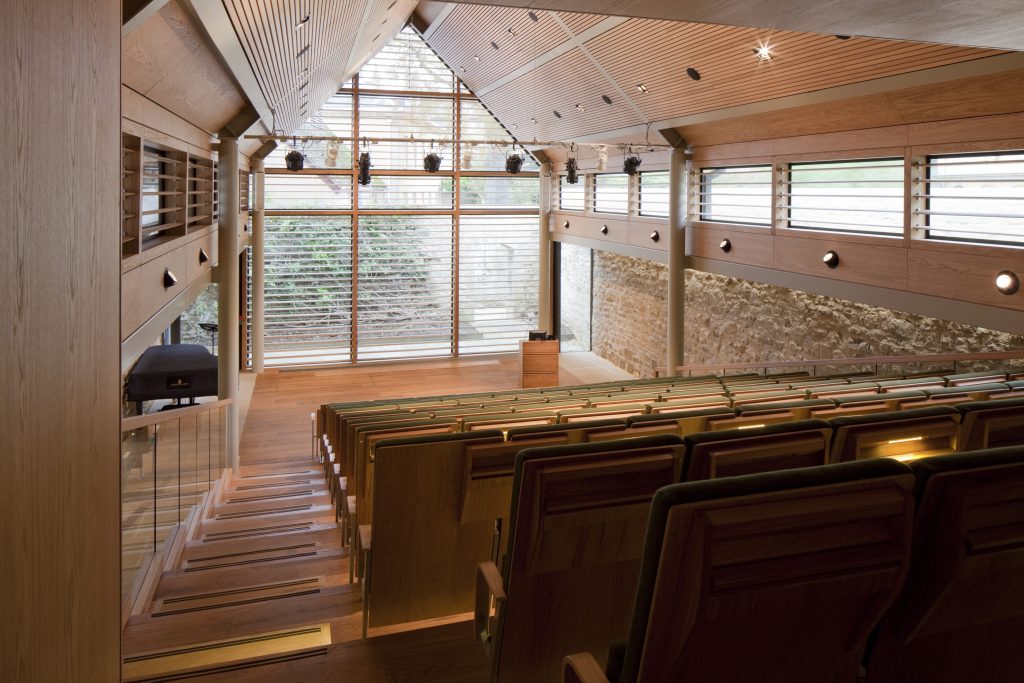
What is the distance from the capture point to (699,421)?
3.69m

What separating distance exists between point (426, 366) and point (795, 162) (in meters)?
8.89

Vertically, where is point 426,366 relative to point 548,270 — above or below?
below

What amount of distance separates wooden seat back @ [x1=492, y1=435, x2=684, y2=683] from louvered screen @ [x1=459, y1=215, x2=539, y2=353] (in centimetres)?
1496

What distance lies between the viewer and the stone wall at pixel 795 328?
792 centimetres

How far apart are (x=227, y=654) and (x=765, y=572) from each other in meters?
2.29

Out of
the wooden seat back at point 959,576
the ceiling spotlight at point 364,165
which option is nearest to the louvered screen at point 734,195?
the ceiling spotlight at point 364,165

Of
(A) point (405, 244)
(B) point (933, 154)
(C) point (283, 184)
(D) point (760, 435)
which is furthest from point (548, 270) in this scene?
(D) point (760, 435)

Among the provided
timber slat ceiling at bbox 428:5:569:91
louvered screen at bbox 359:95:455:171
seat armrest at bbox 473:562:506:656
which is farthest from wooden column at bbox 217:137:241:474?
seat armrest at bbox 473:562:506:656

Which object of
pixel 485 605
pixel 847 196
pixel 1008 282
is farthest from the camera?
pixel 847 196

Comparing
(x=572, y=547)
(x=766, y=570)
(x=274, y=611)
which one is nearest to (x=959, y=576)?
(x=766, y=570)

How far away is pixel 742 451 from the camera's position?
2.17 m

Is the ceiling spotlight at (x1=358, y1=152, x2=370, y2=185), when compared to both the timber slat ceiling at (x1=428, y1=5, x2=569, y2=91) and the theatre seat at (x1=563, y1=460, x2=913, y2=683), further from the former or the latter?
the theatre seat at (x1=563, y1=460, x2=913, y2=683)

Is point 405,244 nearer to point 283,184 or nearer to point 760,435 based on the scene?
point 283,184

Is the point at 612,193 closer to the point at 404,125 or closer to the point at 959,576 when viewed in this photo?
the point at 404,125
